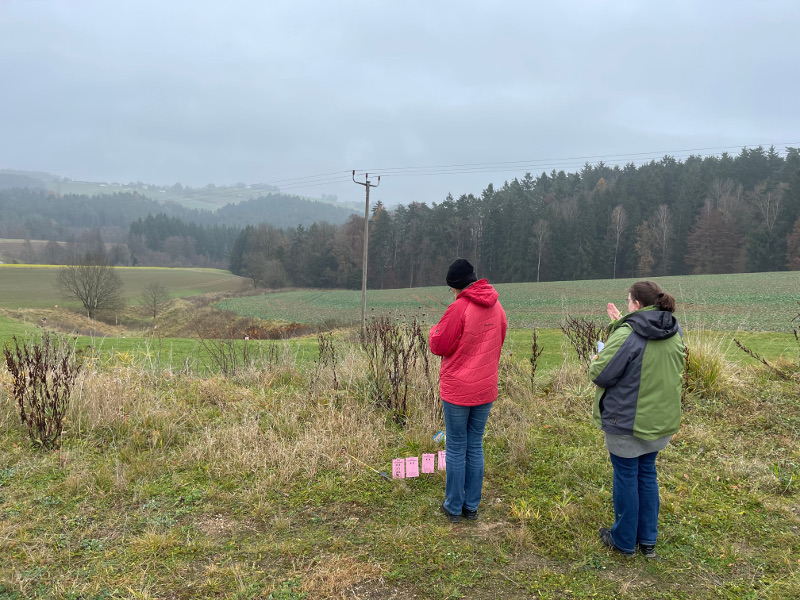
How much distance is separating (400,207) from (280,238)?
77.6 ft

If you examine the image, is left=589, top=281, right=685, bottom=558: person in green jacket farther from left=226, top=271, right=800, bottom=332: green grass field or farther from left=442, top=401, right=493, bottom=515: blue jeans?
left=226, top=271, right=800, bottom=332: green grass field

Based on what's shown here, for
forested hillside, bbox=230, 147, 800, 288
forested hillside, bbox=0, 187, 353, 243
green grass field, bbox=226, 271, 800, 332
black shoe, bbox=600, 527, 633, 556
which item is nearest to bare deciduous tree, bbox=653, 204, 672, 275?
forested hillside, bbox=230, 147, 800, 288

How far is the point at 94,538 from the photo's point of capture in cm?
320

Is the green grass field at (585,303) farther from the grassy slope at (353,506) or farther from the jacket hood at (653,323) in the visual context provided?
the jacket hood at (653,323)

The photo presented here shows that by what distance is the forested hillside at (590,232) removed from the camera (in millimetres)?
47969

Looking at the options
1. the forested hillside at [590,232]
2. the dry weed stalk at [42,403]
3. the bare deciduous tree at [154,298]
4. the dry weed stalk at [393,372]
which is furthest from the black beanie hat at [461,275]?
the forested hillside at [590,232]

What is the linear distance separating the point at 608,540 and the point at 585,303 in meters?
29.8

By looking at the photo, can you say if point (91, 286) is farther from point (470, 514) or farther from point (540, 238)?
point (540, 238)

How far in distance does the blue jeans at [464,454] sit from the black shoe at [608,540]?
84 cm

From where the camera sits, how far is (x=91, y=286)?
1439 inches

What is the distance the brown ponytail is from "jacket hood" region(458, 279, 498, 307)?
0.85 m

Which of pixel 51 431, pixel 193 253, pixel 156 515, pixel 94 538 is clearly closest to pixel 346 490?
pixel 156 515

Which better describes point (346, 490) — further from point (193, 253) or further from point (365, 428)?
point (193, 253)

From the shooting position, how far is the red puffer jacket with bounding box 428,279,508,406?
3191mm
